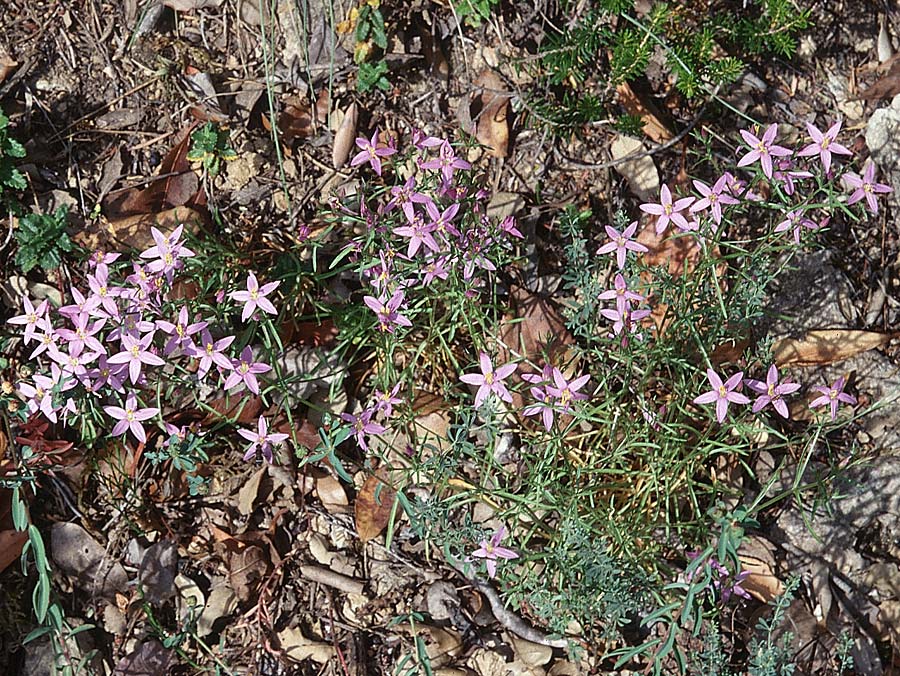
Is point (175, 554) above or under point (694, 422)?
under

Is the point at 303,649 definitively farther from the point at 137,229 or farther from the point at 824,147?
the point at 824,147

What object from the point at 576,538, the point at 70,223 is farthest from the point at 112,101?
the point at 576,538

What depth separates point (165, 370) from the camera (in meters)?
3.29

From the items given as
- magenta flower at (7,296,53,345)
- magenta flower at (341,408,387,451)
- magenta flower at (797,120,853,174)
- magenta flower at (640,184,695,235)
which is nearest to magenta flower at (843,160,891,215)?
magenta flower at (797,120,853,174)

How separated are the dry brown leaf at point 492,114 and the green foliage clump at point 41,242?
1.74m

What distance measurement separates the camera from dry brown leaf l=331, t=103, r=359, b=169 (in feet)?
12.2

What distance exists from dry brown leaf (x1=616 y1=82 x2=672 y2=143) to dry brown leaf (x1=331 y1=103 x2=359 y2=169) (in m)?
1.15

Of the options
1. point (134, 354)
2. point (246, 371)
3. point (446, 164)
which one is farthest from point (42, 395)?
point (446, 164)

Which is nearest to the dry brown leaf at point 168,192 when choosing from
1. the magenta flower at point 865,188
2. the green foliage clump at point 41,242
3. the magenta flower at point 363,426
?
the green foliage clump at point 41,242

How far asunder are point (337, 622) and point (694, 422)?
1606 millimetres

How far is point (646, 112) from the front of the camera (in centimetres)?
375

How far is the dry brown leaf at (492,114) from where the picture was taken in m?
3.75

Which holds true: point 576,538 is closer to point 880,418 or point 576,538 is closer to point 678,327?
point 678,327

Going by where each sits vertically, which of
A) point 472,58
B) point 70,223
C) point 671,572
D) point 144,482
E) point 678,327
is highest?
point 472,58
